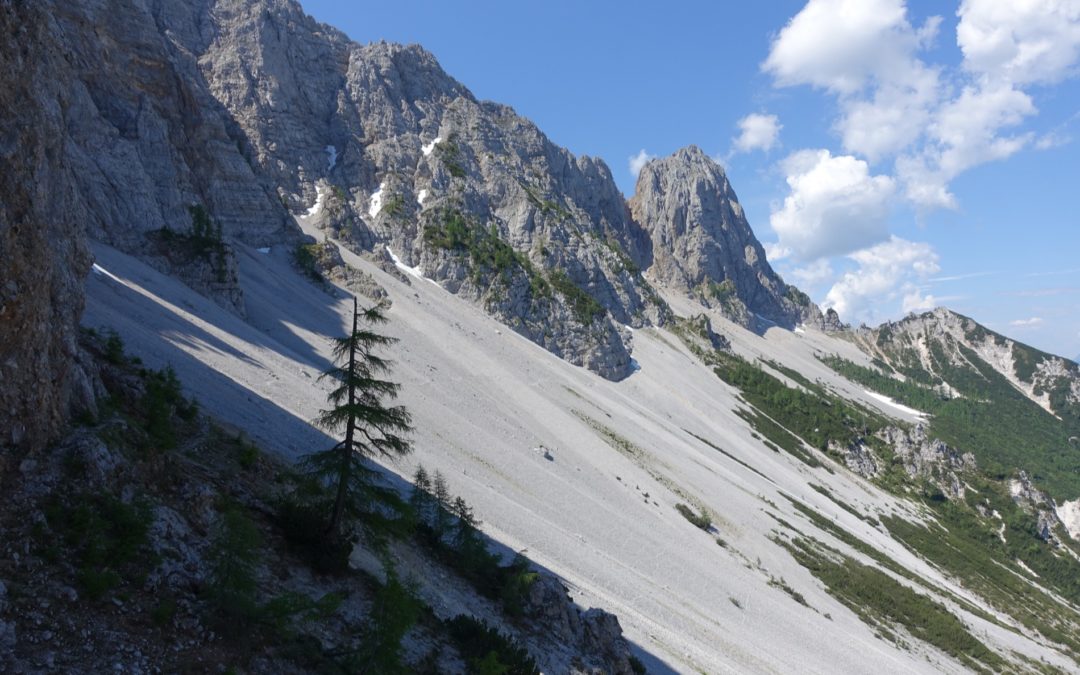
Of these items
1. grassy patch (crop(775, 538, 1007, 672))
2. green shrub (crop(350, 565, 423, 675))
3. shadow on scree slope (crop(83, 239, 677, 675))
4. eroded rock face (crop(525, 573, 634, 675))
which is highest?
grassy patch (crop(775, 538, 1007, 672))

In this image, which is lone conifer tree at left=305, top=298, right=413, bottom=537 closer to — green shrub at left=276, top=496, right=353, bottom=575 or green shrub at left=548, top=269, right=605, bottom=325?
green shrub at left=276, top=496, right=353, bottom=575

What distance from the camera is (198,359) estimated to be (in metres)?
28.7

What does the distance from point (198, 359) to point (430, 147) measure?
4404 inches

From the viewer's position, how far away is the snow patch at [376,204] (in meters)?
110

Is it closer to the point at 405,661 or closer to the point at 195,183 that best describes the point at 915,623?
the point at 405,661

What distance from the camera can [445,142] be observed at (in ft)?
438

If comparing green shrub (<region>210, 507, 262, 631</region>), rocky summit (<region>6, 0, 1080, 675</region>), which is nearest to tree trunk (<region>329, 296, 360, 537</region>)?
rocky summit (<region>6, 0, 1080, 675</region>)

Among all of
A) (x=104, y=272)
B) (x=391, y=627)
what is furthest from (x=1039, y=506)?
(x=104, y=272)

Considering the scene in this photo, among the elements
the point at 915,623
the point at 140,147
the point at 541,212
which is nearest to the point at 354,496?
the point at 915,623

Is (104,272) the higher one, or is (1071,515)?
(1071,515)

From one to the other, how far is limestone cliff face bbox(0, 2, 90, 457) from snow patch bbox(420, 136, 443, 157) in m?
120

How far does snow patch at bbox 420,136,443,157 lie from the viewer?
423 feet

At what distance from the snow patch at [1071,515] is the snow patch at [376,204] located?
15640 cm

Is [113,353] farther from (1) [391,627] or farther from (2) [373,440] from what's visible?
(1) [391,627]
